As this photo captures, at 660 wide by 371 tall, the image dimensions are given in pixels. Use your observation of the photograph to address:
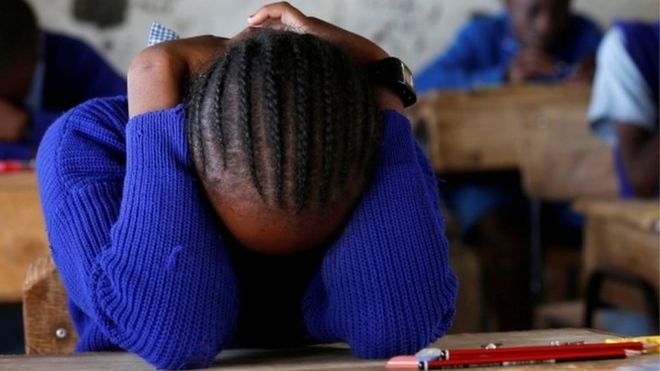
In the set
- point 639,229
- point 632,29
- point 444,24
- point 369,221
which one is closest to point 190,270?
point 369,221

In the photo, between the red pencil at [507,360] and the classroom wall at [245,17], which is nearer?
the red pencil at [507,360]

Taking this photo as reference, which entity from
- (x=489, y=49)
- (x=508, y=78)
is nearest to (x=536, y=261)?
(x=508, y=78)

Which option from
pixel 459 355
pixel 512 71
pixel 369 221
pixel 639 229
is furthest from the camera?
pixel 512 71

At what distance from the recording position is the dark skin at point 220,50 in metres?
1.23

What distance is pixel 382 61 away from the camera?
1405mm

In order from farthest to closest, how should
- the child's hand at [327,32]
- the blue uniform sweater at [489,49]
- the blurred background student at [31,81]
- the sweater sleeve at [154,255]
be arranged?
the blue uniform sweater at [489,49] → the blurred background student at [31,81] → the child's hand at [327,32] → the sweater sleeve at [154,255]

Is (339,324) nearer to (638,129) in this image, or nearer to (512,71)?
(638,129)

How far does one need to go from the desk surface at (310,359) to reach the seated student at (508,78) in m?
2.71

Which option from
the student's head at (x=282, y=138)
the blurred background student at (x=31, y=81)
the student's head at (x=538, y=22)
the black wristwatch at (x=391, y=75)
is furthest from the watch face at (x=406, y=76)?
the student's head at (x=538, y=22)

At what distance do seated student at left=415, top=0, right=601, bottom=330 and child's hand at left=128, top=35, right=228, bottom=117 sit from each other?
283 centimetres

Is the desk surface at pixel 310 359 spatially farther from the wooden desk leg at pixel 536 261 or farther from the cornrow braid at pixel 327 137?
the wooden desk leg at pixel 536 261

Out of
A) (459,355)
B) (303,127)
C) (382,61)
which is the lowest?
(459,355)

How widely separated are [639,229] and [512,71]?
2222 millimetres

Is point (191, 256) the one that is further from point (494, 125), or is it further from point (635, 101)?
point (494, 125)
